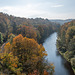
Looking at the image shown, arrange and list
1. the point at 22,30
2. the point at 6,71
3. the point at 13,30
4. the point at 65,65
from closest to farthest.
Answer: the point at 6,71 < the point at 65,65 < the point at 22,30 < the point at 13,30

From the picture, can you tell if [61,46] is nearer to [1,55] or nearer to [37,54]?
[37,54]

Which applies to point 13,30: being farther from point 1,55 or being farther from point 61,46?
point 1,55

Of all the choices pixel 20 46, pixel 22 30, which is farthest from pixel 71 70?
pixel 22 30

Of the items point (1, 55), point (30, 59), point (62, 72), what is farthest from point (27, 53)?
point (62, 72)

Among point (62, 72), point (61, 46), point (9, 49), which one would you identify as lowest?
point (62, 72)

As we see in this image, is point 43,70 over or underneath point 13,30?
underneath

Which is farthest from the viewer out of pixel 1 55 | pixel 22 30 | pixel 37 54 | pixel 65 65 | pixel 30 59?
pixel 22 30

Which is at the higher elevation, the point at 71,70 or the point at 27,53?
the point at 27,53

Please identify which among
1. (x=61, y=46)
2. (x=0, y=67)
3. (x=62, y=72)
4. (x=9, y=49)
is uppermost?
(x=9, y=49)

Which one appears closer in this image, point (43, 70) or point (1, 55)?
point (1, 55)
